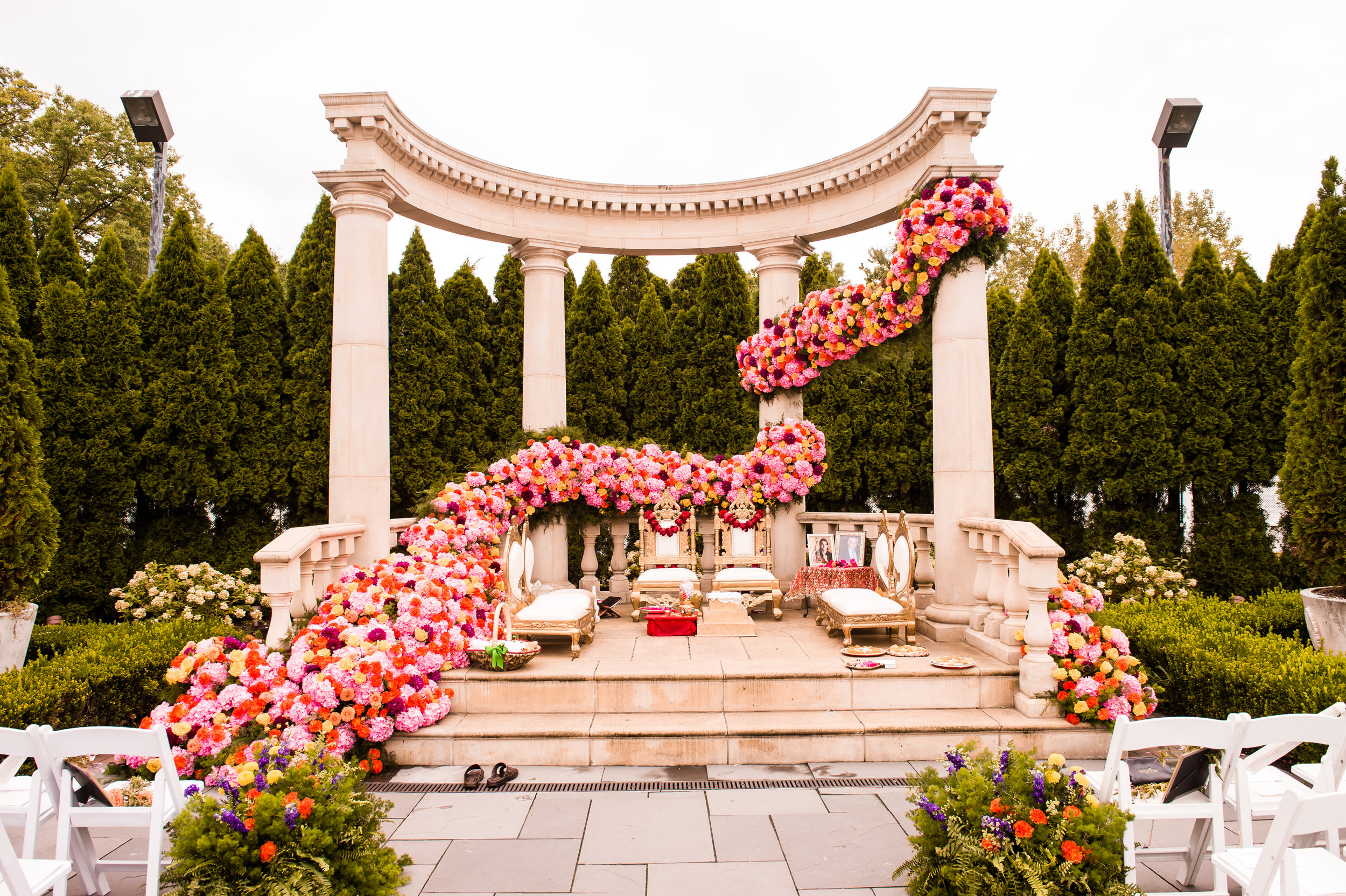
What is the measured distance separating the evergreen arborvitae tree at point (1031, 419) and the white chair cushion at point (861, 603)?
4.89 metres

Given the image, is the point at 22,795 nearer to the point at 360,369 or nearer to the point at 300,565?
the point at 300,565

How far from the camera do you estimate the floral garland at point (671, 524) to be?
1025 cm

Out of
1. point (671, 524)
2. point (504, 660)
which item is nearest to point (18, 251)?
point (504, 660)

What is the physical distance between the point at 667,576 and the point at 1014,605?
14.5ft

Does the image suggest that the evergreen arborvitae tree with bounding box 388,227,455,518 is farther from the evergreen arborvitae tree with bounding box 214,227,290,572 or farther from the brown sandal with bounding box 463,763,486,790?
the brown sandal with bounding box 463,763,486,790

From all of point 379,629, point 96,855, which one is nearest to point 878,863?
point 379,629

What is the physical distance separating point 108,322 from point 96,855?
28.1ft

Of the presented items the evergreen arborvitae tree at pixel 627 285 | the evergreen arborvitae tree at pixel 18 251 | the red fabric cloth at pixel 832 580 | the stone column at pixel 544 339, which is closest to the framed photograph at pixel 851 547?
the red fabric cloth at pixel 832 580

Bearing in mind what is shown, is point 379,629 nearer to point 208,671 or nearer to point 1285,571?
point 208,671

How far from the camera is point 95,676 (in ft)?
19.5

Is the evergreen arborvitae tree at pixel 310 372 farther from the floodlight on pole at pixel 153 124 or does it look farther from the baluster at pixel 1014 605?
the baluster at pixel 1014 605

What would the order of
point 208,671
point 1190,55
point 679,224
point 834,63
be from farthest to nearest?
point 1190,55 → point 679,224 → point 834,63 → point 208,671

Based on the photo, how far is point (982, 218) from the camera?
301 inches

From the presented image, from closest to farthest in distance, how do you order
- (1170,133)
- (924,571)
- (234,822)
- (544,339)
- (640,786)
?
(234,822)
(640,786)
(924,571)
(544,339)
(1170,133)
